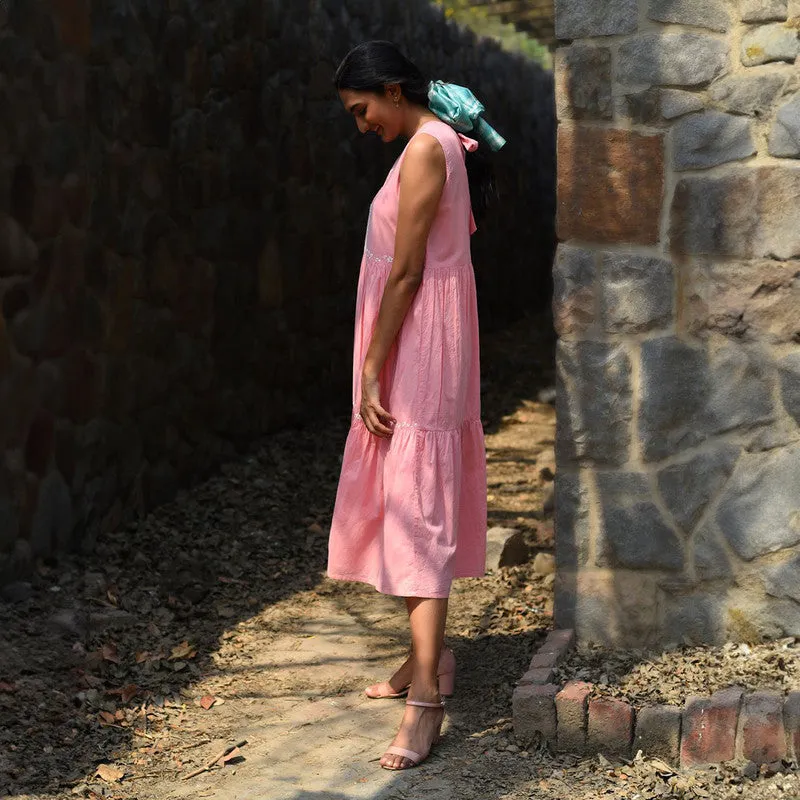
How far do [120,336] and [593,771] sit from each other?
105 inches

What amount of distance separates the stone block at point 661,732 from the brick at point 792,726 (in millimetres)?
255

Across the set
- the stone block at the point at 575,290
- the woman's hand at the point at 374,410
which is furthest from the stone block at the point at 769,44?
the woman's hand at the point at 374,410

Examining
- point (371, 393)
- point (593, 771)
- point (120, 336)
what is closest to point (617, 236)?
point (371, 393)

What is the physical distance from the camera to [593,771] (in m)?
3.17

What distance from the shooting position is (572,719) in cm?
324

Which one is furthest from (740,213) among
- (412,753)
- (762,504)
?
(412,753)

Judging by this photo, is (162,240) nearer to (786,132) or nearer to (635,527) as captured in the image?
(635,527)

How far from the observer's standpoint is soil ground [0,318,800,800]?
3.17 meters

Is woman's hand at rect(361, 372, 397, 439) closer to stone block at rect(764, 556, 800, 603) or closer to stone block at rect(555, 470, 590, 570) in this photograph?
stone block at rect(555, 470, 590, 570)

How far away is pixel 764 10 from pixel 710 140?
1.12 ft

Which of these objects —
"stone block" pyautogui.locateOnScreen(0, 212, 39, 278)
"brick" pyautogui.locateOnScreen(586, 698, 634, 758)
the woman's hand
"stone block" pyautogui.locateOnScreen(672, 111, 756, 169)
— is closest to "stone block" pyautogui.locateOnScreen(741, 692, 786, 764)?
"brick" pyautogui.locateOnScreen(586, 698, 634, 758)

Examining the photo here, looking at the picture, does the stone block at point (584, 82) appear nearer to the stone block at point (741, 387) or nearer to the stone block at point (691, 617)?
the stone block at point (741, 387)

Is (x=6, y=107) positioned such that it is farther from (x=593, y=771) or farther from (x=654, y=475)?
(x=593, y=771)

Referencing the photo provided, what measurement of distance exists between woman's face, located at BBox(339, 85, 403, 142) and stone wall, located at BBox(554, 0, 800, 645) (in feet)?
1.47
